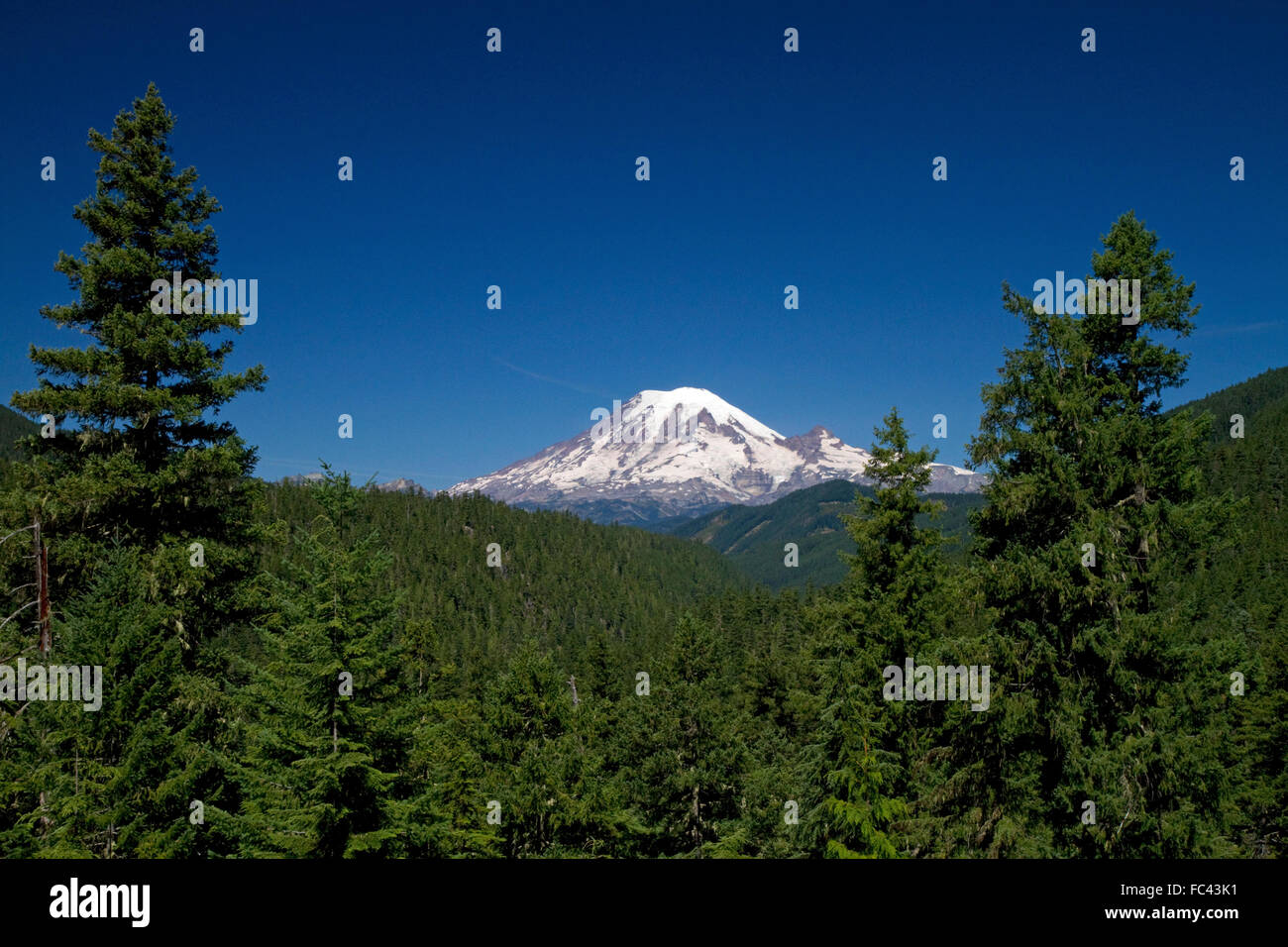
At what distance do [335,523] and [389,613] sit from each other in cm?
290

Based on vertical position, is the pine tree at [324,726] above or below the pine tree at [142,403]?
below

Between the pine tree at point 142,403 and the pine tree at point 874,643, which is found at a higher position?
the pine tree at point 142,403

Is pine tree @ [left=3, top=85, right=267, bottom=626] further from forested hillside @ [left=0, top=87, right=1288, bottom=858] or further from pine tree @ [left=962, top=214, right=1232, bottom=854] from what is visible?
pine tree @ [left=962, top=214, right=1232, bottom=854]

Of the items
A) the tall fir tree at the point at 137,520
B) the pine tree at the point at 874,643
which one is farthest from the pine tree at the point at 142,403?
the pine tree at the point at 874,643

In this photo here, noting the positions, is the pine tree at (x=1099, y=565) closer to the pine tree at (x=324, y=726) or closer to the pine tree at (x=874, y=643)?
the pine tree at (x=874, y=643)

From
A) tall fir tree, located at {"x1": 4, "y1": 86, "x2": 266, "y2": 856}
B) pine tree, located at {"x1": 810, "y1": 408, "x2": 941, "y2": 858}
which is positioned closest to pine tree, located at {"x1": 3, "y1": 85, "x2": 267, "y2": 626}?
tall fir tree, located at {"x1": 4, "y1": 86, "x2": 266, "y2": 856}

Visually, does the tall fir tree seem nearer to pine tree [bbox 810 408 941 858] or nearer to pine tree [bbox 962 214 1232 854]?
pine tree [bbox 810 408 941 858]

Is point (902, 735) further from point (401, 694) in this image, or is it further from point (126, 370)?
point (126, 370)

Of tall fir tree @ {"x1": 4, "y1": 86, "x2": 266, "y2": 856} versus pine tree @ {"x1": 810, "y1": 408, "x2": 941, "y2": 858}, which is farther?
pine tree @ {"x1": 810, "y1": 408, "x2": 941, "y2": 858}

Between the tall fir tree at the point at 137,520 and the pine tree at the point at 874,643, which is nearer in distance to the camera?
the tall fir tree at the point at 137,520

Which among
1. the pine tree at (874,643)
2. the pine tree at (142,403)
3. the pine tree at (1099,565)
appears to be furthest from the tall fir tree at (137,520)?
the pine tree at (1099,565)

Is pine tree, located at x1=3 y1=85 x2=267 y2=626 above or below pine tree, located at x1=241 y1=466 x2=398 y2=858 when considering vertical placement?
above

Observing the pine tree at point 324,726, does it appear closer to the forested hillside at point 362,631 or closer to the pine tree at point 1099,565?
the forested hillside at point 362,631
